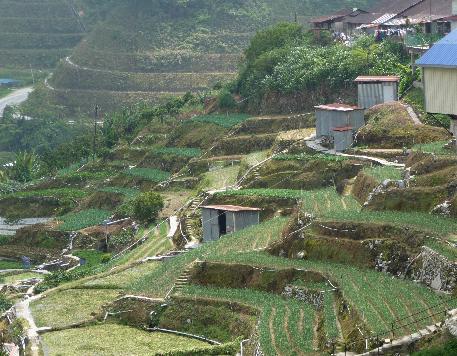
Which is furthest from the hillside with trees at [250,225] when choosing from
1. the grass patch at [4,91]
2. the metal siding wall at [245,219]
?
the grass patch at [4,91]

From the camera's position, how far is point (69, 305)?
34500 mm

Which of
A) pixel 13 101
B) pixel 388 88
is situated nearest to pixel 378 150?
pixel 388 88

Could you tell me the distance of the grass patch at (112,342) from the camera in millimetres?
29328

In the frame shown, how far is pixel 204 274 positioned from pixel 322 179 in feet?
33.3

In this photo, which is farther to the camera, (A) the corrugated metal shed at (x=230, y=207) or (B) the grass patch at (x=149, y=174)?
(B) the grass patch at (x=149, y=174)

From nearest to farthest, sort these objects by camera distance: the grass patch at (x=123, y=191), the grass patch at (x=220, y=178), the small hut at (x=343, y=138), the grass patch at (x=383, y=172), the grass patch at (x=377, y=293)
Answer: the grass patch at (x=377, y=293)
the grass patch at (x=383, y=172)
the small hut at (x=343, y=138)
the grass patch at (x=220, y=178)
the grass patch at (x=123, y=191)

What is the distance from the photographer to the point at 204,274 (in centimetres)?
3222

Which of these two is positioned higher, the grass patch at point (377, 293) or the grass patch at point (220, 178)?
the grass patch at point (377, 293)

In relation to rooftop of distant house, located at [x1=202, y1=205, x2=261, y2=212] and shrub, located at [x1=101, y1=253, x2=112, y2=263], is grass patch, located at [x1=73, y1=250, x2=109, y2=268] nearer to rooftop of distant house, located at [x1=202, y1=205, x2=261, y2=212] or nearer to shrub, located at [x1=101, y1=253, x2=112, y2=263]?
shrub, located at [x1=101, y1=253, x2=112, y2=263]

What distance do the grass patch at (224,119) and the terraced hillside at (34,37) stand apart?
45.8 meters

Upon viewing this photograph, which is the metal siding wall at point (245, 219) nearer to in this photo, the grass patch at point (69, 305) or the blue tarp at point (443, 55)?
the grass patch at point (69, 305)

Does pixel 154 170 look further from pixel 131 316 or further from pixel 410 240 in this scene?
pixel 410 240

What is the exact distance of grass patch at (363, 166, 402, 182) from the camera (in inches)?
1342

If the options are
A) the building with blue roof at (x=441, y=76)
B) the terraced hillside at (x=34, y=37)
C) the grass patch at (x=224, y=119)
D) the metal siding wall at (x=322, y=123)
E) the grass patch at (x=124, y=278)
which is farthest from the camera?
the terraced hillside at (x=34, y=37)
